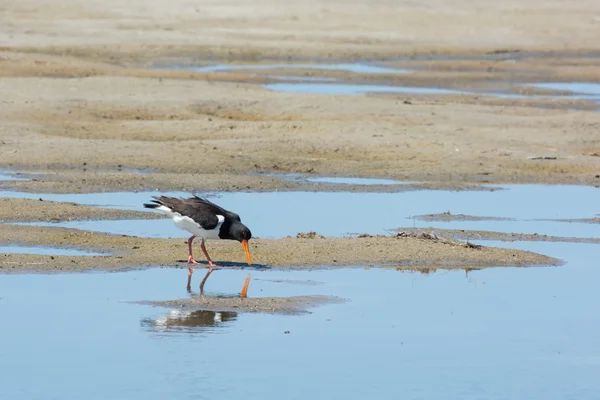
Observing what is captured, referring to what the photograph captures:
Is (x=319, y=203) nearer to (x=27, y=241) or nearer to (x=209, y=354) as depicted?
(x=27, y=241)

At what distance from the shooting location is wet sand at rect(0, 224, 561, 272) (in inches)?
534

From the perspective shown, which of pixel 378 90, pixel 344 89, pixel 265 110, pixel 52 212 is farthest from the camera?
pixel 378 90

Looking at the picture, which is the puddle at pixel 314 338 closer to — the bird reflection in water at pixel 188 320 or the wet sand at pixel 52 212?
the bird reflection in water at pixel 188 320

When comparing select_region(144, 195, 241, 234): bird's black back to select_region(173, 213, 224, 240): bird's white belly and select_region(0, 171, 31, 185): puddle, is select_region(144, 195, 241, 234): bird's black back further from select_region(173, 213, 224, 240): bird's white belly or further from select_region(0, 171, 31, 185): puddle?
select_region(0, 171, 31, 185): puddle

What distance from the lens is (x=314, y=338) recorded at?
34.7 feet

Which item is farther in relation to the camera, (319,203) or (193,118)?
(193,118)

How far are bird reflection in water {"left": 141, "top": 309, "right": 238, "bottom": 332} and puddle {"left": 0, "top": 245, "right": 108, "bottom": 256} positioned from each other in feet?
9.20

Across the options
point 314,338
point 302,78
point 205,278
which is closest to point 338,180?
point 205,278

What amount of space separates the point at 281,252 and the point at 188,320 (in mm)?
3216

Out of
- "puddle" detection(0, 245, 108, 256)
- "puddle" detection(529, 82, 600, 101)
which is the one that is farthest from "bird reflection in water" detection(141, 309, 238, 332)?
"puddle" detection(529, 82, 600, 101)

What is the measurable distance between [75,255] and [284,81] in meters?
20.7

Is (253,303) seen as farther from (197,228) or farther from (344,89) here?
(344,89)

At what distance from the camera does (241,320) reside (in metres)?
11.1

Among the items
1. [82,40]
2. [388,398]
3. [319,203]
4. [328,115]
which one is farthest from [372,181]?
[82,40]
